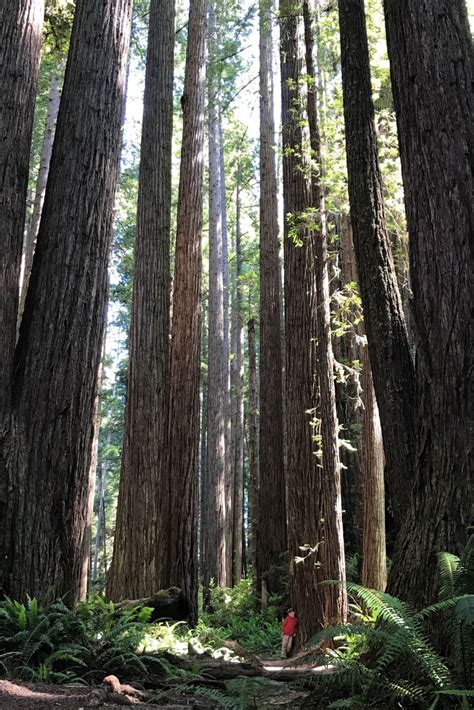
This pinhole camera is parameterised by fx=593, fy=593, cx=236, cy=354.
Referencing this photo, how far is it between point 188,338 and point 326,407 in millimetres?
2633

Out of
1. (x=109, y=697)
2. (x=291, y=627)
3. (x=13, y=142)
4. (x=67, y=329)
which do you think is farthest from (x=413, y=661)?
(x=291, y=627)

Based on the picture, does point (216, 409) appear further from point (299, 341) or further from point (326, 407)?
point (326, 407)

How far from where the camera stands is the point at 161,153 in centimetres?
924

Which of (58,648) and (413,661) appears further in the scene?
(58,648)

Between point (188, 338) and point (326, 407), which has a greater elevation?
point (188, 338)

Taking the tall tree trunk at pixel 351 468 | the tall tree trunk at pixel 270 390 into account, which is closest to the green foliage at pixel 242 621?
the tall tree trunk at pixel 270 390

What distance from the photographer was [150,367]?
8.55 m

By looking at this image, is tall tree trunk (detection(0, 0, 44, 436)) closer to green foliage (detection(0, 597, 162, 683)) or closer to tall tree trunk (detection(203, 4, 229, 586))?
green foliage (detection(0, 597, 162, 683))

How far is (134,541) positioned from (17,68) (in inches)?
226

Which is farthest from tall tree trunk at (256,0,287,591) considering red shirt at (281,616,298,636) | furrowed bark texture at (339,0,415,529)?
furrowed bark texture at (339,0,415,529)

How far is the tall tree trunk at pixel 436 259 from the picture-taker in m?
3.54

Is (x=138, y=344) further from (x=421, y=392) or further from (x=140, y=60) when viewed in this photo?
(x=140, y=60)

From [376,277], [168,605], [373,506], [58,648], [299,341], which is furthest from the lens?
[373,506]

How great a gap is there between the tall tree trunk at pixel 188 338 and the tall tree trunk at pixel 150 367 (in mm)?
172
